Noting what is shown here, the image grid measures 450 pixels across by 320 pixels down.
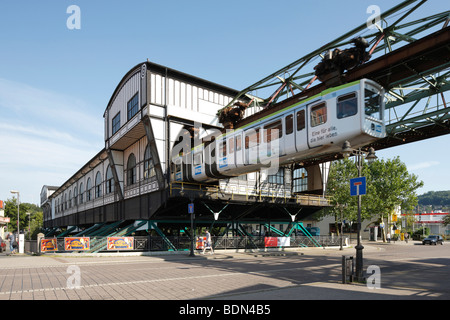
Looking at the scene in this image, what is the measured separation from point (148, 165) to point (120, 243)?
28.7 feet

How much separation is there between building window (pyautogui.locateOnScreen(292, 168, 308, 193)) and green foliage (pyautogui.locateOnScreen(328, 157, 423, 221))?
5051mm

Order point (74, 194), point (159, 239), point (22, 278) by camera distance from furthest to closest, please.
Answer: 1. point (74, 194)
2. point (159, 239)
3. point (22, 278)

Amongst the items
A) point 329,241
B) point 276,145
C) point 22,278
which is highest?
point 276,145

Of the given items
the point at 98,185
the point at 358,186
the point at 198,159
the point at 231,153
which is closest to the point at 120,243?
the point at 198,159

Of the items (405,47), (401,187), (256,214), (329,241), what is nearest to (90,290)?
(405,47)

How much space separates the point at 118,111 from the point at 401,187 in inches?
1553

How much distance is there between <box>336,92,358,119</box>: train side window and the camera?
13570 mm

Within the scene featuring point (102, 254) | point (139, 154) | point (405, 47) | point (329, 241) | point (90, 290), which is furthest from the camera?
point (329, 241)

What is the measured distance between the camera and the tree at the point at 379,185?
4238 centimetres

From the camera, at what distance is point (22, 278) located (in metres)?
13.0

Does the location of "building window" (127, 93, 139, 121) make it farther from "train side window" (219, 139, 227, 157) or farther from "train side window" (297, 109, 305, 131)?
"train side window" (297, 109, 305, 131)

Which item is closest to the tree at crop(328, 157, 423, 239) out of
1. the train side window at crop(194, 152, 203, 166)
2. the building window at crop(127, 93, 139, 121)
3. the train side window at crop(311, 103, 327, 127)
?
the train side window at crop(194, 152, 203, 166)

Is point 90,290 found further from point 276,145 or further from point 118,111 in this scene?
point 118,111

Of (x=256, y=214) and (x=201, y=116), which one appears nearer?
(x=201, y=116)
